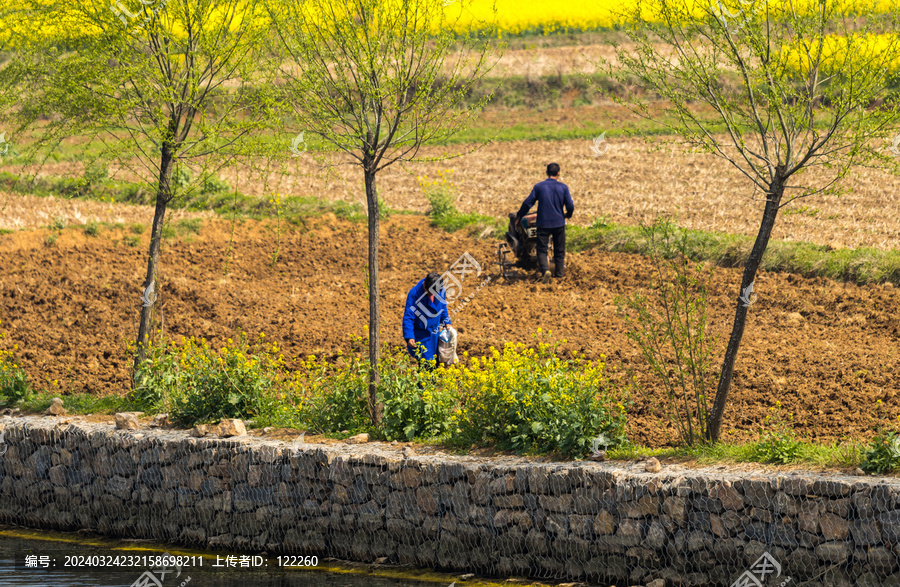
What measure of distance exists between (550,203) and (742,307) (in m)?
6.90

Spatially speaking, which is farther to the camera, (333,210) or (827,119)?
(333,210)

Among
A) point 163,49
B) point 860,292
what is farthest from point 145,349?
point 860,292

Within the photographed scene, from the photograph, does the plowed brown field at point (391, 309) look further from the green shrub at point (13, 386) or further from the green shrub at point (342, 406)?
the green shrub at point (342, 406)

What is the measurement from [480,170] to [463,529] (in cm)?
1701

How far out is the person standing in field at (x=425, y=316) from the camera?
30.8 feet

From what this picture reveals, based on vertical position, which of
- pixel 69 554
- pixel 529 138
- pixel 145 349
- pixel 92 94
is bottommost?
pixel 69 554

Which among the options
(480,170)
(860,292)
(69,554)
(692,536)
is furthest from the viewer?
(480,170)

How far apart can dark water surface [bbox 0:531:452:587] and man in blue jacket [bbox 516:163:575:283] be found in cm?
758

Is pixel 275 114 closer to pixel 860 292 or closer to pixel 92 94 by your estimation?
pixel 92 94

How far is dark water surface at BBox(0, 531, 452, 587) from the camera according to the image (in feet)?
23.0

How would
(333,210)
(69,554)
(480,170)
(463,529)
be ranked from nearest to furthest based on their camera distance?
(463,529), (69,554), (333,210), (480,170)

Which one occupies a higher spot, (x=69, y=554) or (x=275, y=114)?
(x=275, y=114)

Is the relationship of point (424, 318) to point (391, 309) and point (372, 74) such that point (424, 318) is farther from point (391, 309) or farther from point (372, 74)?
point (391, 309)

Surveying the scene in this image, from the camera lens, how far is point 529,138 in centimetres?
2739
